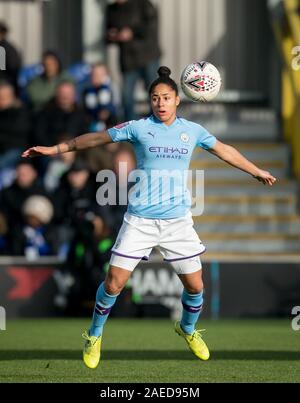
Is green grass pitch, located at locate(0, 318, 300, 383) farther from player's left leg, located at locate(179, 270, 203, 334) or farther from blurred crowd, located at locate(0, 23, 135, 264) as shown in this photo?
blurred crowd, located at locate(0, 23, 135, 264)

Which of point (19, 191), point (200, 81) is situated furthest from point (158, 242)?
point (19, 191)

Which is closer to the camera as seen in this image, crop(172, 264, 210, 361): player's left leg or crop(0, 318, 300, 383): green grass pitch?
crop(0, 318, 300, 383): green grass pitch

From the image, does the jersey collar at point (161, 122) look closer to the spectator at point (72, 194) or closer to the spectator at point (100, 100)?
the spectator at point (72, 194)

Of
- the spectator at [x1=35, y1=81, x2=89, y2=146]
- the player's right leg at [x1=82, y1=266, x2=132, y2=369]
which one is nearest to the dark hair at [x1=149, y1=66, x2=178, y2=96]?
the player's right leg at [x1=82, y1=266, x2=132, y2=369]

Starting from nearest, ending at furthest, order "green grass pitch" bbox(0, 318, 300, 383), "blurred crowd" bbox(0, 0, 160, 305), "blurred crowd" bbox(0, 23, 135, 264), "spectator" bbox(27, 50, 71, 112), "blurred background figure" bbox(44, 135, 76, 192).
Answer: "green grass pitch" bbox(0, 318, 300, 383) → "blurred crowd" bbox(0, 0, 160, 305) → "blurred crowd" bbox(0, 23, 135, 264) → "blurred background figure" bbox(44, 135, 76, 192) → "spectator" bbox(27, 50, 71, 112)

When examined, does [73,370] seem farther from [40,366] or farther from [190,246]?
[190,246]

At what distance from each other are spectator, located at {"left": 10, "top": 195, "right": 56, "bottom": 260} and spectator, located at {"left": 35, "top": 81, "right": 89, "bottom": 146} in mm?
1182

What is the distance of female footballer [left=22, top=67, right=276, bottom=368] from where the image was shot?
9031mm

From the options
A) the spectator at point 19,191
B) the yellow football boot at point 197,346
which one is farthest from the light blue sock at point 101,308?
the spectator at point 19,191

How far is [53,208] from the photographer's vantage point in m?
15.2

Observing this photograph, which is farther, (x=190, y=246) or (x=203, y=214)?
(x=203, y=214)
